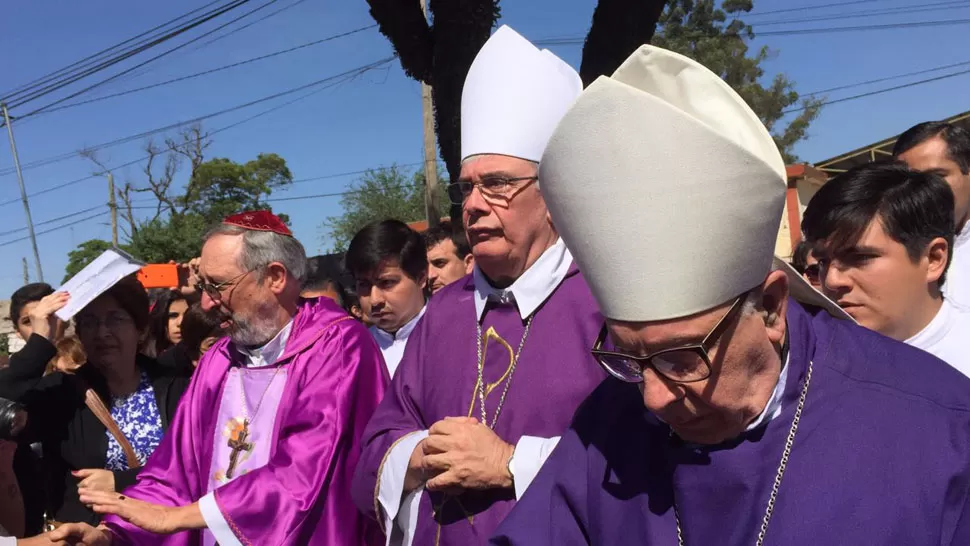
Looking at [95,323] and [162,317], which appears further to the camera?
[162,317]

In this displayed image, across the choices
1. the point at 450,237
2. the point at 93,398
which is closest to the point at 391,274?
the point at 450,237

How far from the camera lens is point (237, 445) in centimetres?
305

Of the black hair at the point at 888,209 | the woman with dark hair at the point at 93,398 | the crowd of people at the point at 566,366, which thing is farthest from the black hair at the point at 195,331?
the black hair at the point at 888,209

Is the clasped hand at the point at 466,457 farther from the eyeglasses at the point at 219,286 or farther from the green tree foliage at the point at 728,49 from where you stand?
the green tree foliage at the point at 728,49

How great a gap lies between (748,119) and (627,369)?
0.52 metres

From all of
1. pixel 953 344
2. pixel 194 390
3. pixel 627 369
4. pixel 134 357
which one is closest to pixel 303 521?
pixel 194 390

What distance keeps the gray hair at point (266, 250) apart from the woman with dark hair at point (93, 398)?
30.4 inches

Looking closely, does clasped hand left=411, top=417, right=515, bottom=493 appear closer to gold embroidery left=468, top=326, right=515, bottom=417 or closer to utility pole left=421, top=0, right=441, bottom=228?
gold embroidery left=468, top=326, right=515, bottom=417

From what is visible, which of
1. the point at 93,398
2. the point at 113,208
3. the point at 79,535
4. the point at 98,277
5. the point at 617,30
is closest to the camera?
the point at 79,535

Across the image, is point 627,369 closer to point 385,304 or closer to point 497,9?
point 385,304

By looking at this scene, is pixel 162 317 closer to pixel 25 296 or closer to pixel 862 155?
pixel 25 296

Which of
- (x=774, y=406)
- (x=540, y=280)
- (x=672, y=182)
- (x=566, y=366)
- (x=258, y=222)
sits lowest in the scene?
(x=566, y=366)

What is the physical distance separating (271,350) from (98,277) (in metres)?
0.90

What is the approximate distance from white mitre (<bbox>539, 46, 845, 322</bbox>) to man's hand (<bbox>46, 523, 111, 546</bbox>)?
2.33 meters
